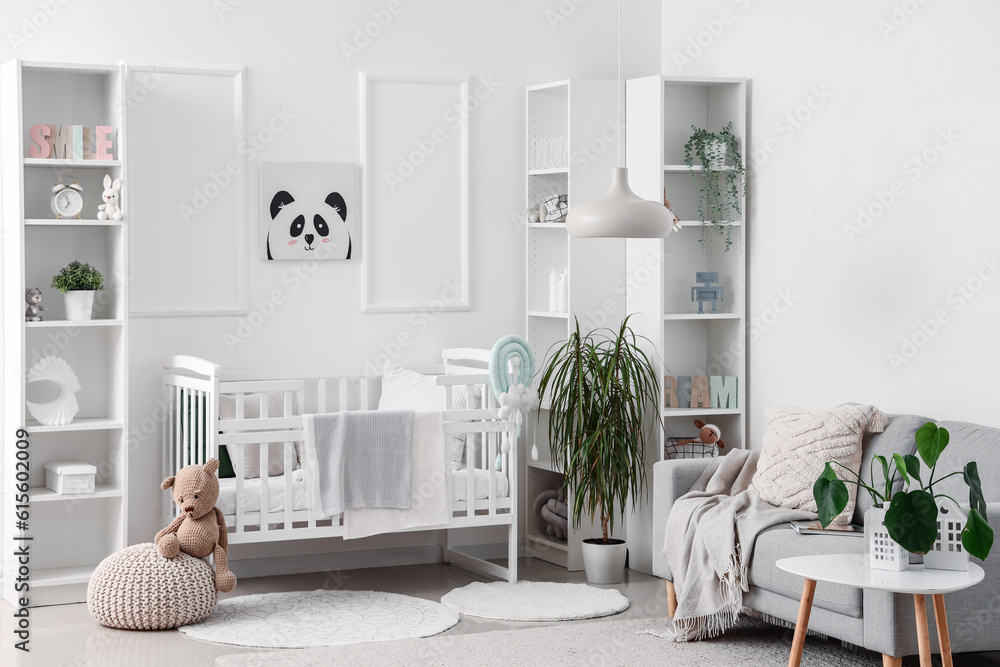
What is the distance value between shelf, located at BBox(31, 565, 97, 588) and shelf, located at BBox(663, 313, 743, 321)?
2.55 meters

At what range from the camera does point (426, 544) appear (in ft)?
17.0

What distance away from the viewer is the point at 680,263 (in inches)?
201

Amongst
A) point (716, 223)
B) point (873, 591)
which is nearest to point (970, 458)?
point (873, 591)

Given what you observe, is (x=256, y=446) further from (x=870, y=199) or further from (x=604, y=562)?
(x=870, y=199)

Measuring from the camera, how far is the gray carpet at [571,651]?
3.57m

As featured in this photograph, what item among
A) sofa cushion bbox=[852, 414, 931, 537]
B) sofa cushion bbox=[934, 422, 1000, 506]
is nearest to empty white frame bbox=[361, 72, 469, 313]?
sofa cushion bbox=[852, 414, 931, 537]

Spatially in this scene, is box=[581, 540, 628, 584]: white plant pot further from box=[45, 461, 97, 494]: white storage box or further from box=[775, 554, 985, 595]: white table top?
box=[45, 461, 97, 494]: white storage box

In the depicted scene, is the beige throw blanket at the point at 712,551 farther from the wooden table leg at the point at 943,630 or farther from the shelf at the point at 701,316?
the shelf at the point at 701,316

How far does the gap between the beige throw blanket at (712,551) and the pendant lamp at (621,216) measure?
94 centimetres

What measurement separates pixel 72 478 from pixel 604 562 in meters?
2.09

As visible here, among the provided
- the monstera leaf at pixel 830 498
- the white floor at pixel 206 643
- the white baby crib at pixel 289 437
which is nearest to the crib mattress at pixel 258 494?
the white baby crib at pixel 289 437

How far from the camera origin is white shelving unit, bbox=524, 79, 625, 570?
16.4ft

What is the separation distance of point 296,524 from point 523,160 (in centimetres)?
195

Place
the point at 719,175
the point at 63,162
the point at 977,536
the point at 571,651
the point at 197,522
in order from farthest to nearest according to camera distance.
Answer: the point at 719,175 < the point at 63,162 < the point at 197,522 < the point at 571,651 < the point at 977,536
